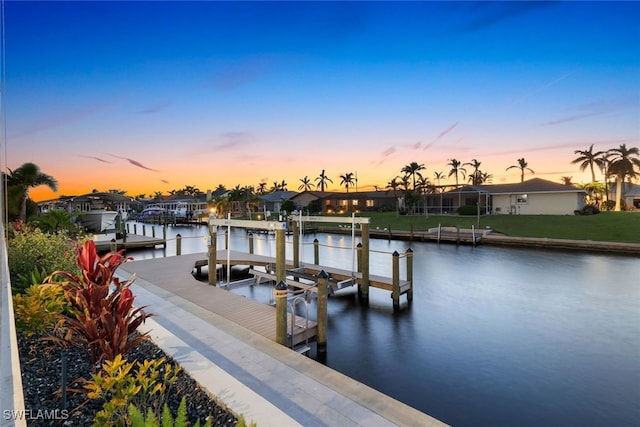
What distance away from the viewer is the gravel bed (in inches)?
105

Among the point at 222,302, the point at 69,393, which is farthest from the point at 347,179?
the point at 69,393

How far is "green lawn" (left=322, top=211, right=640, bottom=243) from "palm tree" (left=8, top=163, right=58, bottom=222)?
2742cm

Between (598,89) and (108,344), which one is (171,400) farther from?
(598,89)

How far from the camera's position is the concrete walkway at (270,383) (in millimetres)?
3156

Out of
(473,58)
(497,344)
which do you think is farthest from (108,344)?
(473,58)

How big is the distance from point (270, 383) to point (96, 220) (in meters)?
29.6

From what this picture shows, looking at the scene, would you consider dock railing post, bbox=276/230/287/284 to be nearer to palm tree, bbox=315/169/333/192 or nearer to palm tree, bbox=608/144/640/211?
palm tree, bbox=608/144/640/211

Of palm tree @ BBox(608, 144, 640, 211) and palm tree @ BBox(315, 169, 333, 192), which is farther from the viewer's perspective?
palm tree @ BBox(315, 169, 333, 192)

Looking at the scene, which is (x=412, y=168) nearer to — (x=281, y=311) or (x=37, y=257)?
(x=281, y=311)

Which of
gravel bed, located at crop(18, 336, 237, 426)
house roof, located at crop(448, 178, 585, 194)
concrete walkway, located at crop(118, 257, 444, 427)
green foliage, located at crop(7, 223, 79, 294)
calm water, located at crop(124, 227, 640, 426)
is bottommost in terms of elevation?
calm water, located at crop(124, 227, 640, 426)

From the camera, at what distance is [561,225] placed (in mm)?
28219

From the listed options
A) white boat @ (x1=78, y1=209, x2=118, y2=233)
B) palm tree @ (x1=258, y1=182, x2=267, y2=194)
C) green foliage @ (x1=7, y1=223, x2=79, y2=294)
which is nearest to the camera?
green foliage @ (x1=7, y1=223, x2=79, y2=294)

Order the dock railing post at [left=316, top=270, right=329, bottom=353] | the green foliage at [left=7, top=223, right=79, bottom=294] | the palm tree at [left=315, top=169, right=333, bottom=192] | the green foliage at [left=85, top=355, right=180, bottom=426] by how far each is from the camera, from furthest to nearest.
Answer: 1. the palm tree at [left=315, top=169, right=333, bottom=192]
2. the dock railing post at [left=316, top=270, right=329, bottom=353]
3. the green foliage at [left=7, top=223, right=79, bottom=294]
4. the green foliage at [left=85, top=355, right=180, bottom=426]

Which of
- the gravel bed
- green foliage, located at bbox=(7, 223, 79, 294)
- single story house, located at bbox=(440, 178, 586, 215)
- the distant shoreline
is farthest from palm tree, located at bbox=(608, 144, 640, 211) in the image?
green foliage, located at bbox=(7, 223, 79, 294)
